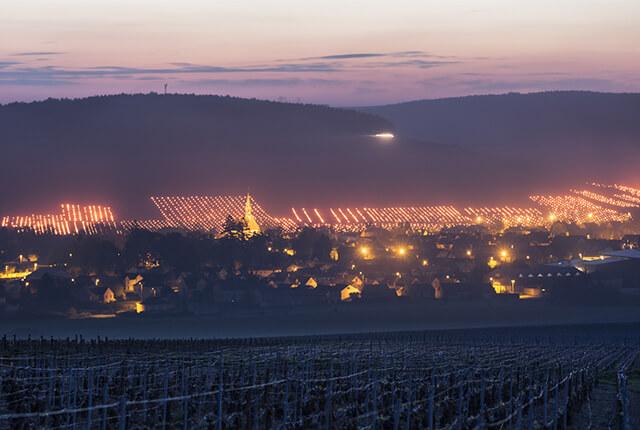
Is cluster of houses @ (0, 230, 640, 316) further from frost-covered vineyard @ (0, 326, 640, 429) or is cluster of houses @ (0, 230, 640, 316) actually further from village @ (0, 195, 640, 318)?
frost-covered vineyard @ (0, 326, 640, 429)

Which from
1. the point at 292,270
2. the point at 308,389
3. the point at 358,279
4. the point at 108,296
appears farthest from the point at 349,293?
the point at 308,389

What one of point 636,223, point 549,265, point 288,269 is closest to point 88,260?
point 288,269

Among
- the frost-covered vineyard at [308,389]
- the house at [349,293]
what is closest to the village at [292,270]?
the house at [349,293]

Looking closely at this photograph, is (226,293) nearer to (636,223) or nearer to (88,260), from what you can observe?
(88,260)

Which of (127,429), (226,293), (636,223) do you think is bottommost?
(127,429)

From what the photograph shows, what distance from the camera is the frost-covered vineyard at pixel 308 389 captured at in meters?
29.7

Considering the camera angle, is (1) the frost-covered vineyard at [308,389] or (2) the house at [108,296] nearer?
(1) the frost-covered vineyard at [308,389]

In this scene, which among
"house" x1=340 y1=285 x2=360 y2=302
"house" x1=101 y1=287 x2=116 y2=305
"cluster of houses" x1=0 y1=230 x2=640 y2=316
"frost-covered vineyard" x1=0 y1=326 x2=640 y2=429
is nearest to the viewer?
"frost-covered vineyard" x1=0 y1=326 x2=640 y2=429

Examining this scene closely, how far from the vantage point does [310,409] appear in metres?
32.2

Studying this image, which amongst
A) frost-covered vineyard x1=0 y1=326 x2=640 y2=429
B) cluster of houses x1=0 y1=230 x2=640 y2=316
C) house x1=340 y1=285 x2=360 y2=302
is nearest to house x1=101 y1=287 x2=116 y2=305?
cluster of houses x1=0 y1=230 x2=640 y2=316

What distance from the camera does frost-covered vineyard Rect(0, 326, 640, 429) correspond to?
2973cm

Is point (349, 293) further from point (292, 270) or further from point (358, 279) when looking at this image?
point (292, 270)

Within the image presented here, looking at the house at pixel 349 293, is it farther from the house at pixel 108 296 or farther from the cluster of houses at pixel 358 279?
the house at pixel 108 296

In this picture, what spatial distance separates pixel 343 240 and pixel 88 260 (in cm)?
3042
